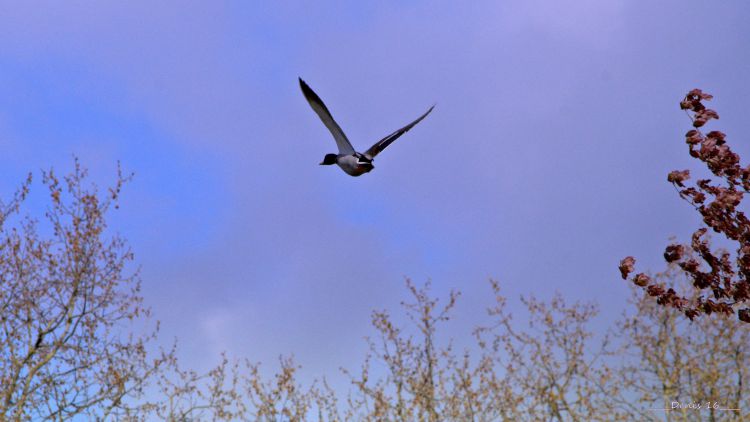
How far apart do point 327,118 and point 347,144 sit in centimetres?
39

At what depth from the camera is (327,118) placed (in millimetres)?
8422

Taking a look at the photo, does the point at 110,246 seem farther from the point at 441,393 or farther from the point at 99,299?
the point at 441,393

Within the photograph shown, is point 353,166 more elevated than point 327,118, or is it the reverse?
point 327,118

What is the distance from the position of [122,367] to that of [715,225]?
12.1 metres

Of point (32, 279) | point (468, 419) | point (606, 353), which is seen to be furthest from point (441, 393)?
point (32, 279)

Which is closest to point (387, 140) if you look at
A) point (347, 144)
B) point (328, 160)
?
point (347, 144)

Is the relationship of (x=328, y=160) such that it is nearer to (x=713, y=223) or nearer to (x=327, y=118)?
(x=327, y=118)

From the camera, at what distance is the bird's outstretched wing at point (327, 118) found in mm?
8234

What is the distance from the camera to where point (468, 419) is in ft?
46.5

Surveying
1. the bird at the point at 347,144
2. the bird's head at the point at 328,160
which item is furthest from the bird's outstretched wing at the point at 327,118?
the bird's head at the point at 328,160

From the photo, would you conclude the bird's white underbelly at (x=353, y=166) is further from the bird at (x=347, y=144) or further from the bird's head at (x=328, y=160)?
the bird's head at (x=328, y=160)

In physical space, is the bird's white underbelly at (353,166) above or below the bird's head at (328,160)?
below

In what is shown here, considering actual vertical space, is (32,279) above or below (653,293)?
above

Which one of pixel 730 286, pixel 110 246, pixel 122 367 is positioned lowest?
pixel 730 286
